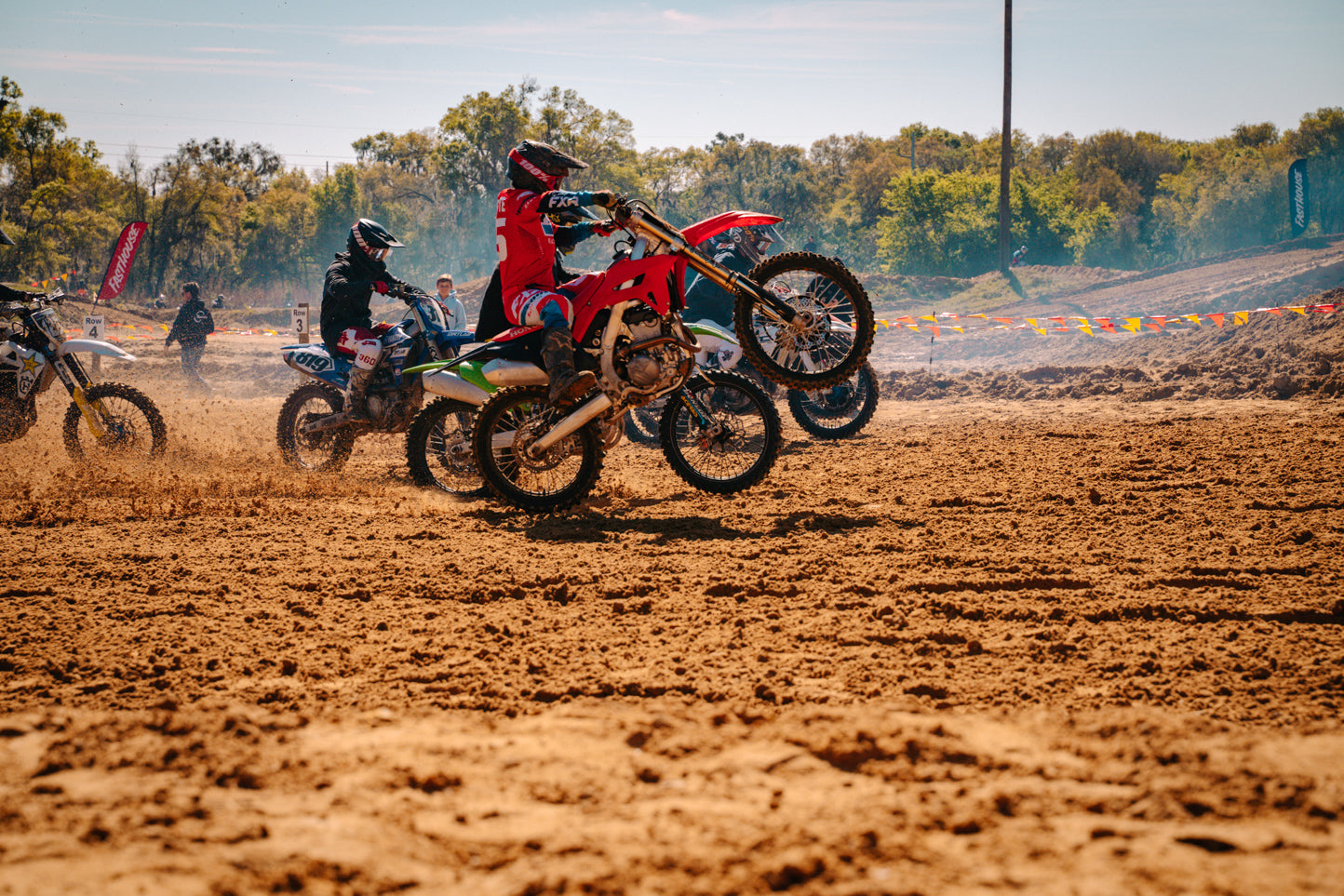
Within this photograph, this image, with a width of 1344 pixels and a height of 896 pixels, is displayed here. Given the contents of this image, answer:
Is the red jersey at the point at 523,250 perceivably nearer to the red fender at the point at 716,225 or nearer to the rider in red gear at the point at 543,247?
the rider in red gear at the point at 543,247

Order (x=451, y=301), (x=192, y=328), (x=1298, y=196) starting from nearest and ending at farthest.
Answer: (x=451, y=301)
(x=192, y=328)
(x=1298, y=196)

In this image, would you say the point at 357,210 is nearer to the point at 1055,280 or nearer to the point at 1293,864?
the point at 1055,280

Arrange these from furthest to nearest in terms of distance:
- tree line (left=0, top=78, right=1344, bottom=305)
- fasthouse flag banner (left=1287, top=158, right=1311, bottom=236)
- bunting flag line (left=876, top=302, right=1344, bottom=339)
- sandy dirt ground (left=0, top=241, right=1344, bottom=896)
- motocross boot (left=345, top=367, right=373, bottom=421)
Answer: tree line (left=0, top=78, right=1344, bottom=305) < fasthouse flag banner (left=1287, top=158, right=1311, bottom=236) < bunting flag line (left=876, top=302, right=1344, bottom=339) < motocross boot (left=345, top=367, right=373, bottom=421) < sandy dirt ground (left=0, top=241, right=1344, bottom=896)

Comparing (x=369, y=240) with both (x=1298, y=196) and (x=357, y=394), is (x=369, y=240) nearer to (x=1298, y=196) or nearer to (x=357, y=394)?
(x=357, y=394)

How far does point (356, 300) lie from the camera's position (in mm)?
8172

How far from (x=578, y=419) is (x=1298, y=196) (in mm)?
49371

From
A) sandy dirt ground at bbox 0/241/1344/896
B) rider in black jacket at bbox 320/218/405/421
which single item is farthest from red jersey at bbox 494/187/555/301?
rider in black jacket at bbox 320/218/405/421

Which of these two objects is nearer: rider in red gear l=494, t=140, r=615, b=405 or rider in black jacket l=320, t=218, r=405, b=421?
rider in red gear l=494, t=140, r=615, b=405

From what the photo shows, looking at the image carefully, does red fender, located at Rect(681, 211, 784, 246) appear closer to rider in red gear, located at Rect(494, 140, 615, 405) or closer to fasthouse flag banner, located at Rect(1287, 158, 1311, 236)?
rider in red gear, located at Rect(494, 140, 615, 405)

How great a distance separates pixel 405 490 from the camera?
7160 millimetres

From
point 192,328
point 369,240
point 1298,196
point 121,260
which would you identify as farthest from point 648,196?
point 369,240

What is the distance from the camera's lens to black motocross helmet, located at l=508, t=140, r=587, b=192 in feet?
20.3

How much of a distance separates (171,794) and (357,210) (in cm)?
8092

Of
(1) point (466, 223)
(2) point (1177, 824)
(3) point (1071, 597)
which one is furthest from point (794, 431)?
(1) point (466, 223)
